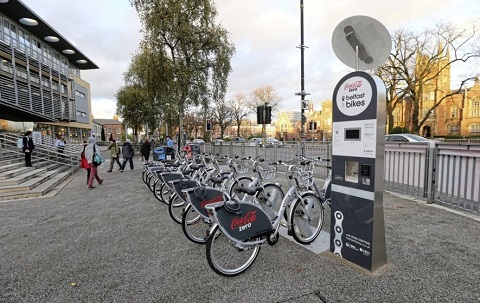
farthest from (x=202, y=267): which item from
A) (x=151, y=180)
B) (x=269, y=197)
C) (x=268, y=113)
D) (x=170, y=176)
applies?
(x=268, y=113)

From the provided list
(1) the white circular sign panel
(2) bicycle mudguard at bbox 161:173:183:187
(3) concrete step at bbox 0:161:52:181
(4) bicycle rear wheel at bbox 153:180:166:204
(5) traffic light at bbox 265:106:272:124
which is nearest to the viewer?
(1) the white circular sign panel

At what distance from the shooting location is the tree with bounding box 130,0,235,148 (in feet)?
41.9

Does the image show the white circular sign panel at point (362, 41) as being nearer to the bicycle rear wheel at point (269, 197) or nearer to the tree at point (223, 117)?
the bicycle rear wheel at point (269, 197)

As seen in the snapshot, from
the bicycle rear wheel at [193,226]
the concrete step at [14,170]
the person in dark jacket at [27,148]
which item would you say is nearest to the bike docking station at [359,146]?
the bicycle rear wheel at [193,226]

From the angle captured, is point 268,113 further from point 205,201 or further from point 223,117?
point 223,117

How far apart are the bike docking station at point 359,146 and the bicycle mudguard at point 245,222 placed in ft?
2.95

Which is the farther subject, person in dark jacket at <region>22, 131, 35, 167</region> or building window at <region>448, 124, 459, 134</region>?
building window at <region>448, 124, 459, 134</region>

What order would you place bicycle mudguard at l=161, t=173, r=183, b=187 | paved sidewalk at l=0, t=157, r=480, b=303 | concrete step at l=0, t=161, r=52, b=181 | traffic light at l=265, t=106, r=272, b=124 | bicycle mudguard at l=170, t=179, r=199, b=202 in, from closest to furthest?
paved sidewalk at l=0, t=157, r=480, b=303
bicycle mudguard at l=170, t=179, r=199, b=202
bicycle mudguard at l=161, t=173, r=183, b=187
concrete step at l=0, t=161, r=52, b=181
traffic light at l=265, t=106, r=272, b=124

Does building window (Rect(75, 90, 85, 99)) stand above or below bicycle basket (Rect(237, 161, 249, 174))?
above

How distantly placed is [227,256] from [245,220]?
674 millimetres

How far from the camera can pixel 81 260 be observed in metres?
Answer: 3.26

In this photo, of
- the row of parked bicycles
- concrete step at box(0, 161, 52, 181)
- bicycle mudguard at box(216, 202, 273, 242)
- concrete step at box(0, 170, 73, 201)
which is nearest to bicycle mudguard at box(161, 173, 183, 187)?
the row of parked bicycles

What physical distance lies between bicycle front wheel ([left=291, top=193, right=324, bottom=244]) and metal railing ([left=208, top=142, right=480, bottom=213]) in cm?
308

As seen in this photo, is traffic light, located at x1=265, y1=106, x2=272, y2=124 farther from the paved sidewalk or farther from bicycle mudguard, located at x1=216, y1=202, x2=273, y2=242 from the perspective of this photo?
bicycle mudguard, located at x1=216, y1=202, x2=273, y2=242
